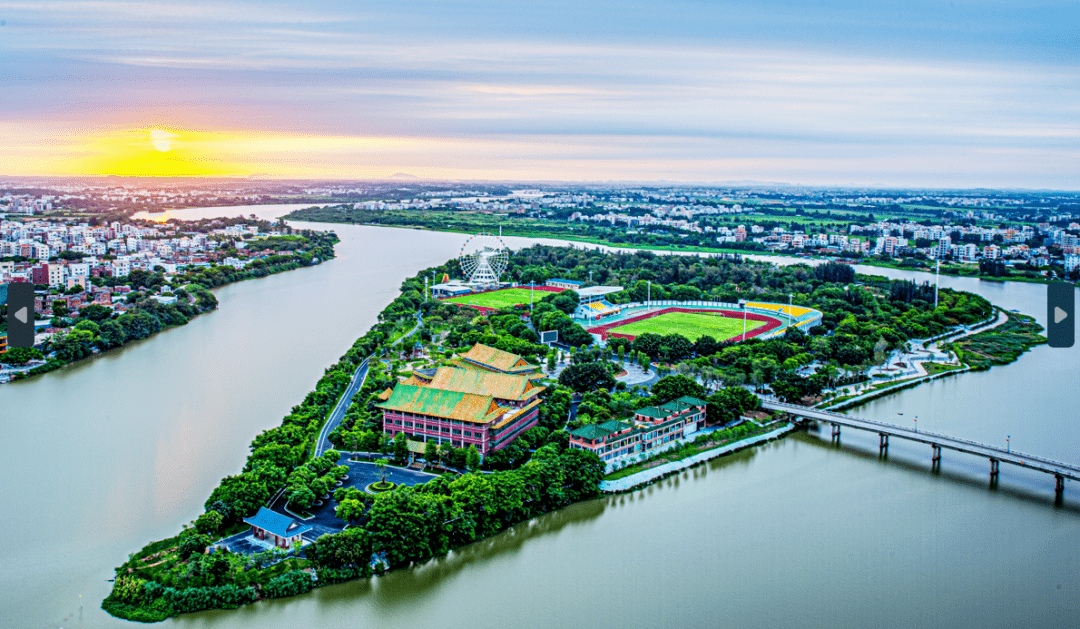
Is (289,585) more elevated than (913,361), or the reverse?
(913,361)

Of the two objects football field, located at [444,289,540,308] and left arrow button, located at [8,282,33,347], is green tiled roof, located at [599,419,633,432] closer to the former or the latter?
left arrow button, located at [8,282,33,347]

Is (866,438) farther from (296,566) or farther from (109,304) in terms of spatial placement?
(109,304)

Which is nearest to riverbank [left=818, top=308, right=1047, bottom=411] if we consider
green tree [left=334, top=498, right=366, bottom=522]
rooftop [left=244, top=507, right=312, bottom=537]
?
green tree [left=334, top=498, right=366, bottom=522]

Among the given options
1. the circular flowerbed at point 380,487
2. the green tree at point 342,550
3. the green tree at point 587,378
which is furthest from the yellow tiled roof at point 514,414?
the green tree at point 342,550

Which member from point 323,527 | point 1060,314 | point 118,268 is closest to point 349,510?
point 323,527

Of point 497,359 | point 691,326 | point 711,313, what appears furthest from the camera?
point 711,313

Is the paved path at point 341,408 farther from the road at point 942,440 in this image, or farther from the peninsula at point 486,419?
the road at point 942,440

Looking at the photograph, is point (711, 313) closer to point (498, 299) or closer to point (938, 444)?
point (498, 299)
